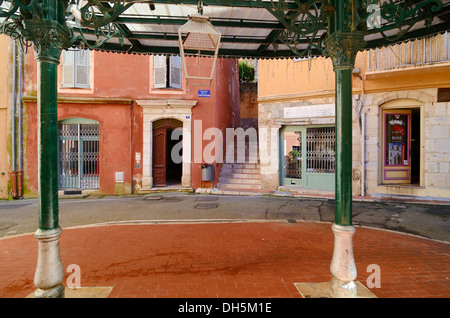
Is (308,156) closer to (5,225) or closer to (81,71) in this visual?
(5,225)

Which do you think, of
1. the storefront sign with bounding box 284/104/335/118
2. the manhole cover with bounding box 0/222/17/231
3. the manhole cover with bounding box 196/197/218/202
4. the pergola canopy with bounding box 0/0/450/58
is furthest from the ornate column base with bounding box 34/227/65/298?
the storefront sign with bounding box 284/104/335/118

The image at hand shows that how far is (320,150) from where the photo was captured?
11.8m

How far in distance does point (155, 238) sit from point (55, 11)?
14.5 feet

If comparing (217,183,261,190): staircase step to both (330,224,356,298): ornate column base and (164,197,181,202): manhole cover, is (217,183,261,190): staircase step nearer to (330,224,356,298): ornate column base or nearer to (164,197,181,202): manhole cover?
(164,197,181,202): manhole cover

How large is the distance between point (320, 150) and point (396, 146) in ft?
10.1

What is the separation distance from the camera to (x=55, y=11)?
10.1 ft

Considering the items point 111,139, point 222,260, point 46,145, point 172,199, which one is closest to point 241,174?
point 172,199

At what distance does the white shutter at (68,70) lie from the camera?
12.1m

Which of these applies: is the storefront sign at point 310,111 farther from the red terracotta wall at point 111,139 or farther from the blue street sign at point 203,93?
the red terracotta wall at point 111,139

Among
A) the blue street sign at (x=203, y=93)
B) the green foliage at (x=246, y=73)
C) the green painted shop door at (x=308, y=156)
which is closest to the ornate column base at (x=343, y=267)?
the green painted shop door at (x=308, y=156)

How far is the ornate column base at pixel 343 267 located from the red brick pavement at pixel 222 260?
0.58 meters

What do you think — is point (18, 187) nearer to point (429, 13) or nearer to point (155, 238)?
point (155, 238)

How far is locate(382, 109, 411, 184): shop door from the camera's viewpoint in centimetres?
1102

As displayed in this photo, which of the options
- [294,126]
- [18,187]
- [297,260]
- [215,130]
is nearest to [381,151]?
[294,126]
